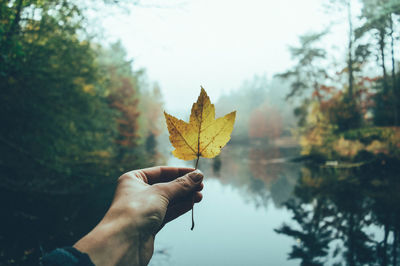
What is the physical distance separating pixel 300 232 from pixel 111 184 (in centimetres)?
700

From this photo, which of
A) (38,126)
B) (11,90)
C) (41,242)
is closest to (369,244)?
(41,242)

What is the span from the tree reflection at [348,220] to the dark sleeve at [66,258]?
5.28m

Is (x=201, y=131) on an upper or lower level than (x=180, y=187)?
→ upper

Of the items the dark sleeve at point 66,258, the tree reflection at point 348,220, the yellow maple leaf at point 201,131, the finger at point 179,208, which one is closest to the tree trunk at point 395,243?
the tree reflection at point 348,220

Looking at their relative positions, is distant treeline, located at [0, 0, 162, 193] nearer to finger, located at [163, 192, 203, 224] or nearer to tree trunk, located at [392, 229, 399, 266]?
finger, located at [163, 192, 203, 224]

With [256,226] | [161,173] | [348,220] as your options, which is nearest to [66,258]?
[161,173]

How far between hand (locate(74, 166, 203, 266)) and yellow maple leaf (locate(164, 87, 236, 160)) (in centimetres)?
20

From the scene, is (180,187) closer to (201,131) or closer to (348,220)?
(201,131)

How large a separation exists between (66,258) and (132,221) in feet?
0.97

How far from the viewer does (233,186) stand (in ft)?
40.2

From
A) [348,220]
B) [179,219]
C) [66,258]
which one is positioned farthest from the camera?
[179,219]

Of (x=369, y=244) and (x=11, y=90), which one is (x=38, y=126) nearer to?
(x=11, y=90)

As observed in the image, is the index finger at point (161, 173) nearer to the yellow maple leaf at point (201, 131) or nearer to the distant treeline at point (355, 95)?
the yellow maple leaf at point (201, 131)

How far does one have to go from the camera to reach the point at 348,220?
6.30 metres
